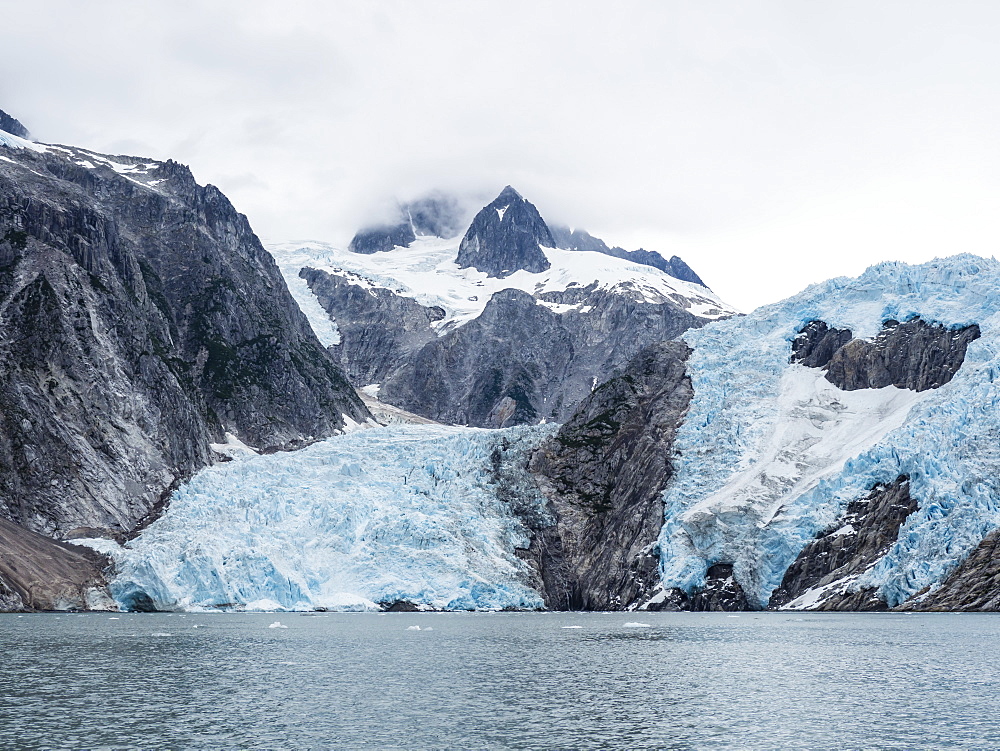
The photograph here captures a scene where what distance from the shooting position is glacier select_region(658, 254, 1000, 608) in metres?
90.1

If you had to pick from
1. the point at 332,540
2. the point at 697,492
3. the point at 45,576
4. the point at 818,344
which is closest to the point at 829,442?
the point at 697,492

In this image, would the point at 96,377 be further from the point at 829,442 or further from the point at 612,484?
the point at 829,442

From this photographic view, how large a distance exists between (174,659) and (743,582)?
67.4 m

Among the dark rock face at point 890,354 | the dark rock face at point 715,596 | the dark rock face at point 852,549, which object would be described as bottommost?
the dark rock face at point 715,596

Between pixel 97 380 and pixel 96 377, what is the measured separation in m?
0.46

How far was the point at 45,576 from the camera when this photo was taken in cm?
9788

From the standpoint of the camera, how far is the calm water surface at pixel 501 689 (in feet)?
100

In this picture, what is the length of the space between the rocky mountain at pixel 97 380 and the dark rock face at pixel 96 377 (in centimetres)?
20

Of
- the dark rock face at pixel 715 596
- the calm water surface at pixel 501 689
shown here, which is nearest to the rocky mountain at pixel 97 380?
the calm water surface at pixel 501 689

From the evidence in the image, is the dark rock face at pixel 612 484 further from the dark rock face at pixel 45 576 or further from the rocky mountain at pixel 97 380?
the rocky mountain at pixel 97 380

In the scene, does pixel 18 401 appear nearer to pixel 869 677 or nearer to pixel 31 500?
pixel 31 500

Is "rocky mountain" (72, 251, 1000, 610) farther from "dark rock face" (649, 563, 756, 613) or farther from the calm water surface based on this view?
the calm water surface

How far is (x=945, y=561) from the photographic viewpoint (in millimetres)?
87125

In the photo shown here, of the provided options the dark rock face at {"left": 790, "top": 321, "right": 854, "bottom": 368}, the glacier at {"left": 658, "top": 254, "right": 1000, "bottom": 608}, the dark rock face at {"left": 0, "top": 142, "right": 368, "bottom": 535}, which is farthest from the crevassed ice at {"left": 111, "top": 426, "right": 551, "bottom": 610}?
the dark rock face at {"left": 790, "top": 321, "right": 854, "bottom": 368}
